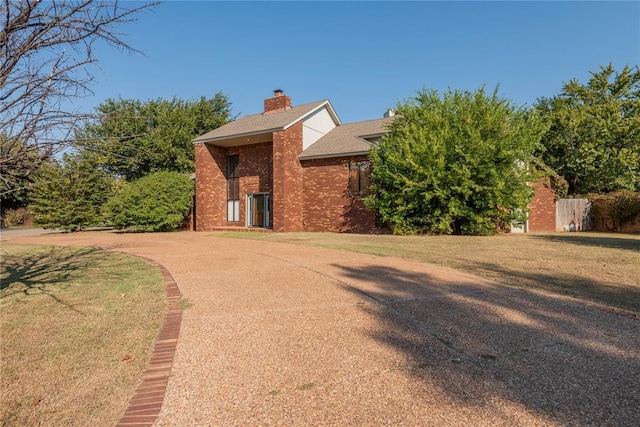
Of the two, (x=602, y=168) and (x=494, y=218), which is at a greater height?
(x=602, y=168)

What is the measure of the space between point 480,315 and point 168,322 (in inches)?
153

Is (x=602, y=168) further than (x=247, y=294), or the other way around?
(x=602, y=168)

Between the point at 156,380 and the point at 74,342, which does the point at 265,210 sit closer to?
the point at 74,342

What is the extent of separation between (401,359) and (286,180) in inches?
685

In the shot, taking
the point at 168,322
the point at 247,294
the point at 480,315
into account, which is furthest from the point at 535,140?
the point at 168,322

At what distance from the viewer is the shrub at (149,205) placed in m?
20.3

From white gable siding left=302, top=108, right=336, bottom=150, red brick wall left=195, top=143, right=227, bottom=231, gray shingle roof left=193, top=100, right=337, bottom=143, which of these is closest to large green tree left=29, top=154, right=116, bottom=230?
red brick wall left=195, top=143, right=227, bottom=231

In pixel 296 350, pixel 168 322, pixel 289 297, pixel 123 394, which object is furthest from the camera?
pixel 289 297

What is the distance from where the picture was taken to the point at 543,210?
20250 mm

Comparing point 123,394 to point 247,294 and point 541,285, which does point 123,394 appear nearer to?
point 247,294

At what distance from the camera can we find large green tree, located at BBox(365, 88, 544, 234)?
592 inches

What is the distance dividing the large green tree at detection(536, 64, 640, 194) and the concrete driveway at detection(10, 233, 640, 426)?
81.1 ft

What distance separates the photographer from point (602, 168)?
2566cm

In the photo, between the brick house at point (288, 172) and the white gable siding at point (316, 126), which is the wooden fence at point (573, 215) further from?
the white gable siding at point (316, 126)
